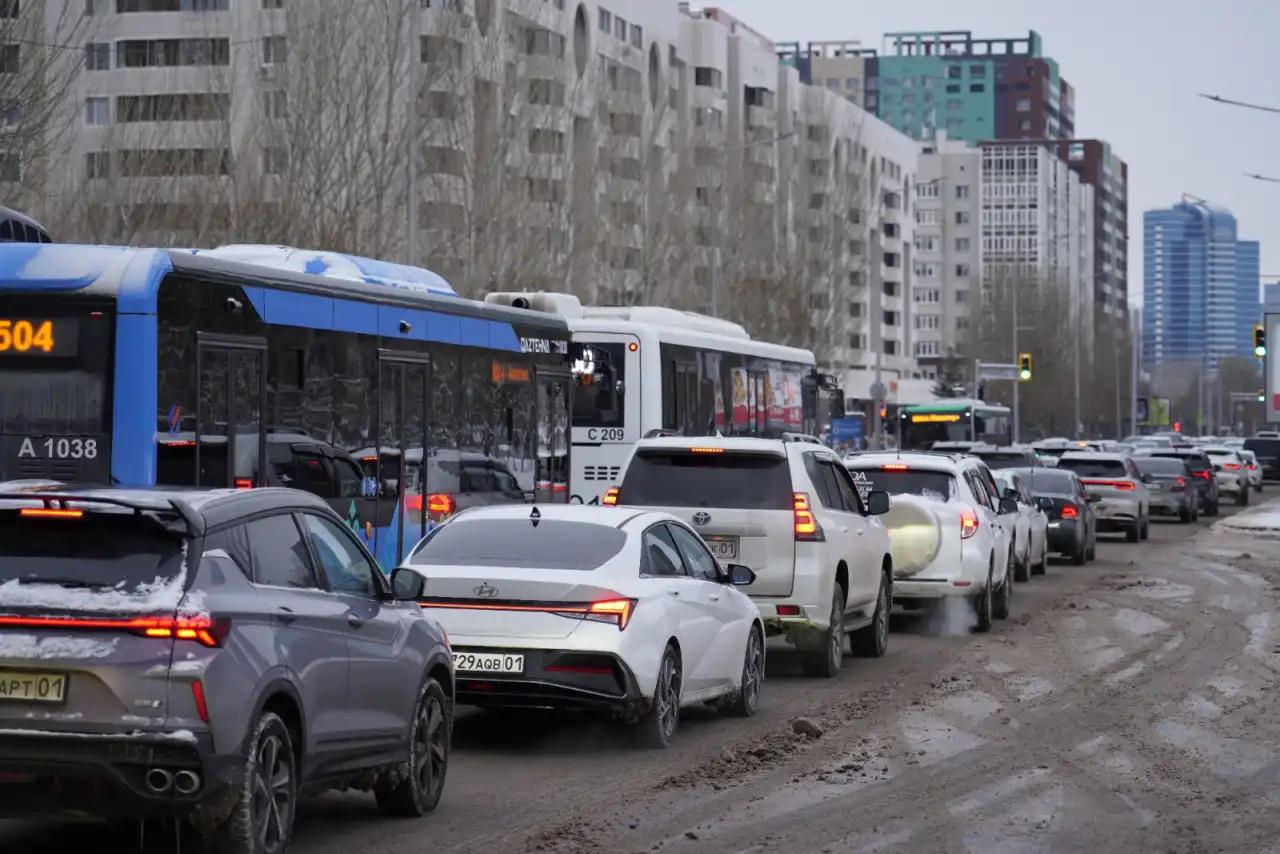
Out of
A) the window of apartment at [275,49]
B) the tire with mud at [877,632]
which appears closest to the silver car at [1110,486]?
the window of apartment at [275,49]

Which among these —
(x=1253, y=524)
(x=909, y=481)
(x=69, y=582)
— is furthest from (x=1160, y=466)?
(x=69, y=582)

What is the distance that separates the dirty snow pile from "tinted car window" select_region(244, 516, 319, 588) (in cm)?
3991

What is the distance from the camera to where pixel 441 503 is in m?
20.0

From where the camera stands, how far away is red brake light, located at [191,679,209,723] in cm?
763

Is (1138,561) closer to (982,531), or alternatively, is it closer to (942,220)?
(982,531)

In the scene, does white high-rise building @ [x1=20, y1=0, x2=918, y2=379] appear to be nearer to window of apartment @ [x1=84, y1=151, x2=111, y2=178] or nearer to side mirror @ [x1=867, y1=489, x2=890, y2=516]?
window of apartment @ [x1=84, y1=151, x2=111, y2=178]

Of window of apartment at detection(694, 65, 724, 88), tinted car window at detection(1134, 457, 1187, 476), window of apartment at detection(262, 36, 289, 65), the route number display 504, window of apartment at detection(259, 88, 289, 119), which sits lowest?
tinted car window at detection(1134, 457, 1187, 476)

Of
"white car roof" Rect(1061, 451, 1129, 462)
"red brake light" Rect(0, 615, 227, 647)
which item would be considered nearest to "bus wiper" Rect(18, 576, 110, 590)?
"red brake light" Rect(0, 615, 227, 647)

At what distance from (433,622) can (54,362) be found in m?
4.68

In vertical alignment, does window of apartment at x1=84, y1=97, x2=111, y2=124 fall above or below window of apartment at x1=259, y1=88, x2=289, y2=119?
above

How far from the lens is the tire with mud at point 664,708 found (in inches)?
492

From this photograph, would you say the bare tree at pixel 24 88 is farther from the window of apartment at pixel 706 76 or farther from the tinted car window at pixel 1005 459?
the window of apartment at pixel 706 76

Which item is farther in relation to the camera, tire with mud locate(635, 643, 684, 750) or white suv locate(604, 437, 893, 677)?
white suv locate(604, 437, 893, 677)

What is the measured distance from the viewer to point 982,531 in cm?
2181
